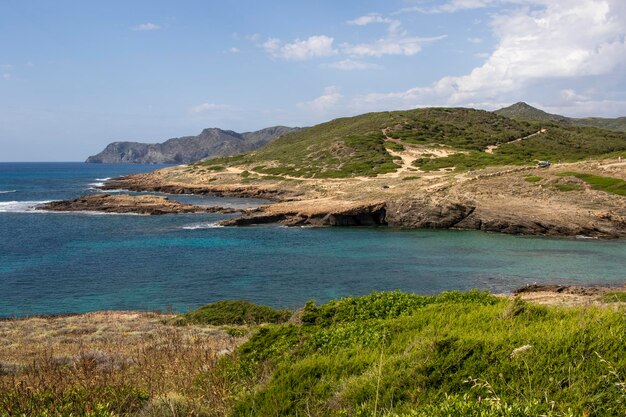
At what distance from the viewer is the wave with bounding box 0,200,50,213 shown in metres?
68.8

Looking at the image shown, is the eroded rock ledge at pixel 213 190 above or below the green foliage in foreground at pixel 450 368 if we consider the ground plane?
above

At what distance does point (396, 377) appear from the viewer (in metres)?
6.78

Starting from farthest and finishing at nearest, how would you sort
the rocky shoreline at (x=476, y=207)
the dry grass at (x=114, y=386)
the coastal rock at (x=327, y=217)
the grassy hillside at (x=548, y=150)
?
the grassy hillside at (x=548, y=150), the coastal rock at (x=327, y=217), the rocky shoreline at (x=476, y=207), the dry grass at (x=114, y=386)

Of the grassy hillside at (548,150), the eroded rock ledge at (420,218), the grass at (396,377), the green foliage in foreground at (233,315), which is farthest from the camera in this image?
the grassy hillside at (548,150)

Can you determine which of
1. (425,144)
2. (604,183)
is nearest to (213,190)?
(425,144)

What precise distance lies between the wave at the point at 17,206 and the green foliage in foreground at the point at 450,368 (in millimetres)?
72186

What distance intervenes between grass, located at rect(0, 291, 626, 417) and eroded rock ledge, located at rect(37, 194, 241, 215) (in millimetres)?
58583

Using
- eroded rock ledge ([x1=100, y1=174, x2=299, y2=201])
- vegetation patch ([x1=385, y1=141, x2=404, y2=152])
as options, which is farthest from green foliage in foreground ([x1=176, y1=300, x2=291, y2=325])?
vegetation patch ([x1=385, y1=141, x2=404, y2=152])

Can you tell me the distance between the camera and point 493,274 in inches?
1255

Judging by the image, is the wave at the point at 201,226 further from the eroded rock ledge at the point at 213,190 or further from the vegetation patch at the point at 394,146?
the vegetation patch at the point at 394,146

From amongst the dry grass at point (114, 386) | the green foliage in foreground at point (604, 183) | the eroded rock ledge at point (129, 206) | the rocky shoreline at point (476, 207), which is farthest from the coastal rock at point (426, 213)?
the dry grass at point (114, 386)

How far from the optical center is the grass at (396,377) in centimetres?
583

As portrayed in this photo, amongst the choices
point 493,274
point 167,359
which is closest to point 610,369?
point 167,359

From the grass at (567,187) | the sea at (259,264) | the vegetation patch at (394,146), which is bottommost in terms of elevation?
the sea at (259,264)
